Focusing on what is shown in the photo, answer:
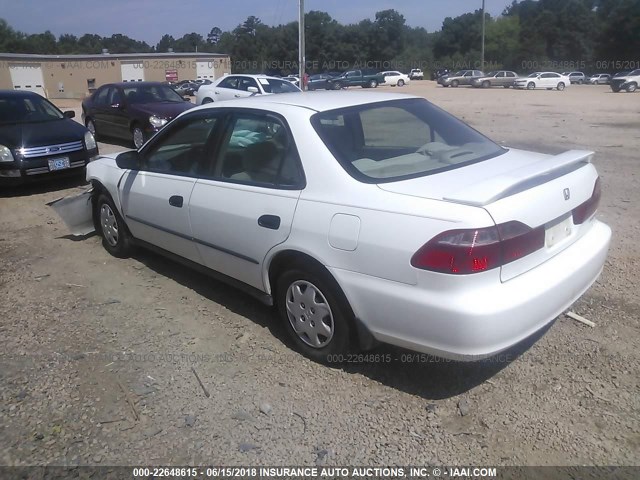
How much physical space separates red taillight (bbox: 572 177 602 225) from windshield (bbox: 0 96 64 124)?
8601mm

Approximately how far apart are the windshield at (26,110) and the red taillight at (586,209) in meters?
8.60

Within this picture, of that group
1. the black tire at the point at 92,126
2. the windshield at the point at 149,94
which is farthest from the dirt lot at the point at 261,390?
the black tire at the point at 92,126

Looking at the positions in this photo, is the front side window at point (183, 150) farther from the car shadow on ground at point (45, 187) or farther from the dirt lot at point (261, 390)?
the car shadow on ground at point (45, 187)

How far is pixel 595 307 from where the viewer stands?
13.7 ft

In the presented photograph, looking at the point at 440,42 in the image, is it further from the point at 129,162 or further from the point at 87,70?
the point at 129,162

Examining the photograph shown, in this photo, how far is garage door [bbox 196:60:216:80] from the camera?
224 feet

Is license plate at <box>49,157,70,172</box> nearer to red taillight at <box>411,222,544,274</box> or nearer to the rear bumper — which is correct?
the rear bumper

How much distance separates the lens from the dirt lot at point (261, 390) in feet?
9.25

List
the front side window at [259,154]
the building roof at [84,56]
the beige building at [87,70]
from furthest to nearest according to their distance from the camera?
the beige building at [87,70] < the building roof at [84,56] < the front side window at [259,154]

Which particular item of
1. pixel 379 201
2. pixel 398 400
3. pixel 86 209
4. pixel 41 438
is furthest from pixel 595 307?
pixel 86 209

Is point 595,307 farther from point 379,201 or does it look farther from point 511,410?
point 379,201

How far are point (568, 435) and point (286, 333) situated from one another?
1899mm

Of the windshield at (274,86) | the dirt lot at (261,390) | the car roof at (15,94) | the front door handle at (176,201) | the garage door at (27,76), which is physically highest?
the garage door at (27,76)

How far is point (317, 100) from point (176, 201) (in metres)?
1.34
